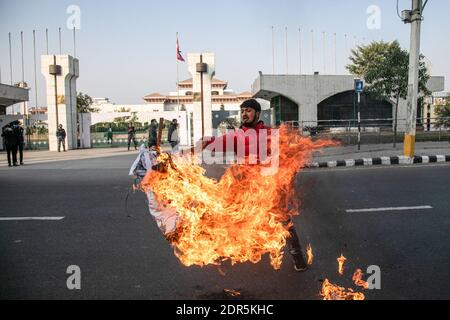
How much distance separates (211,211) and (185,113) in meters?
24.7

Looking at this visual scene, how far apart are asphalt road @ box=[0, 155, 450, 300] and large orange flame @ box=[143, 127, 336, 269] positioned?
0.30 m

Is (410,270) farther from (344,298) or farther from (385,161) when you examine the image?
(385,161)

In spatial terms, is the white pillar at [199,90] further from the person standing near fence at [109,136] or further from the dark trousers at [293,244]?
the dark trousers at [293,244]

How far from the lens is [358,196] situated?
25.0 feet

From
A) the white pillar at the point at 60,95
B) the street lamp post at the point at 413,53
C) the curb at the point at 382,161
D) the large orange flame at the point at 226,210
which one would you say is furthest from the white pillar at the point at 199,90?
the large orange flame at the point at 226,210

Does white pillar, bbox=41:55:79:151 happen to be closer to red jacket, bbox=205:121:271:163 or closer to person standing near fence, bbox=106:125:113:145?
person standing near fence, bbox=106:125:113:145

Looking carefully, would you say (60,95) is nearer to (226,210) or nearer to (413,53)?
(413,53)

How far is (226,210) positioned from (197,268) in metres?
0.77

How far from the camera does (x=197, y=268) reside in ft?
13.3

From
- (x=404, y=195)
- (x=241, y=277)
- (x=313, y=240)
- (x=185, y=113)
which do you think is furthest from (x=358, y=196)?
A: (x=185, y=113)

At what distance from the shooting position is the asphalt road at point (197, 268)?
3.51 metres

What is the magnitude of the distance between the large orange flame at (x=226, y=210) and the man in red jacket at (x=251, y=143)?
0.44 ft

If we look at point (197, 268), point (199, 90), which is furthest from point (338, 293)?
point (199, 90)

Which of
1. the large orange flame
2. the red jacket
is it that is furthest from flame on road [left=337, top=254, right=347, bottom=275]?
the red jacket
